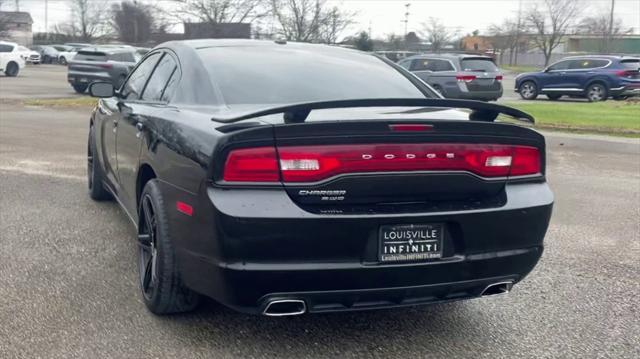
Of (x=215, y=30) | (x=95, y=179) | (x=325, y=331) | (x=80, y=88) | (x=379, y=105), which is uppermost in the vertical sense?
(x=215, y=30)

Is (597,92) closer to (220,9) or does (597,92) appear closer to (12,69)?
(220,9)

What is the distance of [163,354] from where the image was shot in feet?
11.0

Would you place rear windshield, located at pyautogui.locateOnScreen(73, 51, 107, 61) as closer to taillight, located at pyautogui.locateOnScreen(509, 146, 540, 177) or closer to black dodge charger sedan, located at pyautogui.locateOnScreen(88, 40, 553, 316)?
black dodge charger sedan, located at pyautogui.locateOnScreen(88, 40, 553, 316)

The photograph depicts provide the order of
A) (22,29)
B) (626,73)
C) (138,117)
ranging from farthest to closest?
(22,29) → (626,73) → (138,117)

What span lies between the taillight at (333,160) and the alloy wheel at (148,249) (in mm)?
897

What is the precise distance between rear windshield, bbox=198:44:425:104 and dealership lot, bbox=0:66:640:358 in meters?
1.26

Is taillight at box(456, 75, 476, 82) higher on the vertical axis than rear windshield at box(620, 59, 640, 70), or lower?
lower

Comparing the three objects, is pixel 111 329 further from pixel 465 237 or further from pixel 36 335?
pixel 465 237

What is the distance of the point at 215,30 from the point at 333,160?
30.6 meters

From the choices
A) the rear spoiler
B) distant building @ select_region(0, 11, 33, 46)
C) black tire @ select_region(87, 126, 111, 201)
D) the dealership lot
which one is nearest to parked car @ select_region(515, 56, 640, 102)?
the dealership lot

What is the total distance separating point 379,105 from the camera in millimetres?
3377

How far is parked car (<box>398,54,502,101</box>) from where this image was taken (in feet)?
66.5

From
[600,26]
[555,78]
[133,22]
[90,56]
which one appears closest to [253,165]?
[90,56]

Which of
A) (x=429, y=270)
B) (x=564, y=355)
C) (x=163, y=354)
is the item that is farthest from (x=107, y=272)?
(x=564, y=355)
